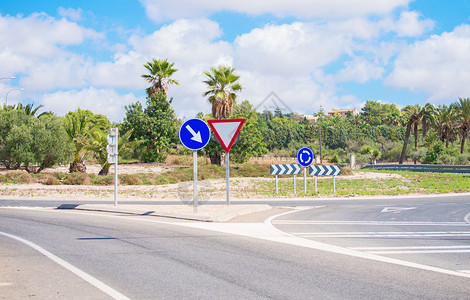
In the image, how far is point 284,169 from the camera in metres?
22.2

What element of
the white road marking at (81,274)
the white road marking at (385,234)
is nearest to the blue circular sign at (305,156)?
the white road marking at (385,234)

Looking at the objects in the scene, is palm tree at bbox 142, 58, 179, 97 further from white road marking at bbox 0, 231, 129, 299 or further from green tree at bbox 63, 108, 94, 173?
white road marking at bbox 0, 231, 129, 299

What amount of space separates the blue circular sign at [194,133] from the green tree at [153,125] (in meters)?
37.0

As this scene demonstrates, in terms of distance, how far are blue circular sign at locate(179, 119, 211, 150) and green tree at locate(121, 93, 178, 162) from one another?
1456 inches

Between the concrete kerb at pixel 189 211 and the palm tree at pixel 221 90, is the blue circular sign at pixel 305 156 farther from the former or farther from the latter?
the palm tree at pixel 221 90

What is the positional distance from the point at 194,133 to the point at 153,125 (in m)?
37.4

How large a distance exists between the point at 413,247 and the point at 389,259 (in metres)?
1.39

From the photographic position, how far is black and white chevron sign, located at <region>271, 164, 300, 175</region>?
22078 mm

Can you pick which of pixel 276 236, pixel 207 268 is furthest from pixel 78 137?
pixel 207 268

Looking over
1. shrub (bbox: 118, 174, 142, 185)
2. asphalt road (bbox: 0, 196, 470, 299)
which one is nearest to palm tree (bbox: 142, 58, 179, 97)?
shrub (bbox: 118, 174, 142, 185)

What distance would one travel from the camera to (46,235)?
9836 mm

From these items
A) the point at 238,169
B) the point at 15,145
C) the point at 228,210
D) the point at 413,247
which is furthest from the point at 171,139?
the point at 413,247

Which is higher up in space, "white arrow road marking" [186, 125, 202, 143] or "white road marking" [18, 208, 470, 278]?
"white arrow road marking" [186, 125, 202, 143]

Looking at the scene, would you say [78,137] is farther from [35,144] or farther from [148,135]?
[148,135]
